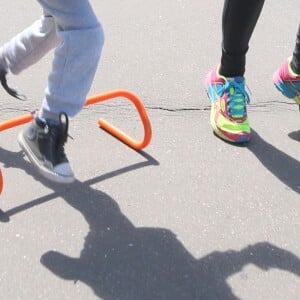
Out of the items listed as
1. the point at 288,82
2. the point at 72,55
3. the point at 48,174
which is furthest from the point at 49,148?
the point at 288,82

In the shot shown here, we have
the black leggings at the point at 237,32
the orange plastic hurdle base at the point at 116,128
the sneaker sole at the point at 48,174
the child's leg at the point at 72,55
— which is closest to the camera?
the child's leg at the point at 72,55

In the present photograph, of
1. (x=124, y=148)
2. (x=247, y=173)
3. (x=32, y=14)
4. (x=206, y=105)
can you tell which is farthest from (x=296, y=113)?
(x=32, y=14)

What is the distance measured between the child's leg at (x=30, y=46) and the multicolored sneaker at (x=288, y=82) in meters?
1.12

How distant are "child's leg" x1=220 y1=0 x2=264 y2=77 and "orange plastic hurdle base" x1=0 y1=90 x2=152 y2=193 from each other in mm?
464

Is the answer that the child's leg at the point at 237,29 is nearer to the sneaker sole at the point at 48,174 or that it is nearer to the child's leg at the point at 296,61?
the child's leg at the point at 296,61

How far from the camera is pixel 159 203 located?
230 centimetres

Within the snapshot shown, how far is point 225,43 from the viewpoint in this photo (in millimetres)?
2654

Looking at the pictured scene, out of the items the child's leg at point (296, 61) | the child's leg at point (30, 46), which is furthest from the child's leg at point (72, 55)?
the child's leg at point (296, 61)

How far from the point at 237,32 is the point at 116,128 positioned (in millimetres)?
689

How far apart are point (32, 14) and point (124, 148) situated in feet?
5.78

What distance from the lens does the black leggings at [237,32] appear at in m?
2.52

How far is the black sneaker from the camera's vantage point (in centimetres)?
198

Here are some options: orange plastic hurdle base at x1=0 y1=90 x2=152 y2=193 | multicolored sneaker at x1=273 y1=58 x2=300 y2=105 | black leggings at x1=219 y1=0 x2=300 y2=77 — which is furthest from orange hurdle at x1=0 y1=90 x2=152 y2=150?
multicolored sneaker at x1=273 y1=58 x2=300 y2=105

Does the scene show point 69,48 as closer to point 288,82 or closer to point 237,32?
point 237,32
